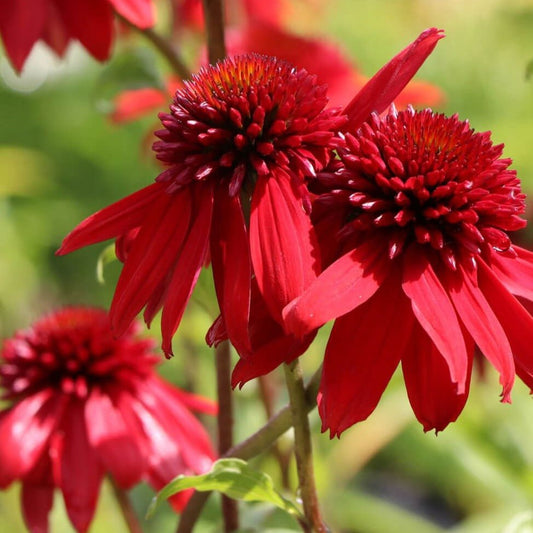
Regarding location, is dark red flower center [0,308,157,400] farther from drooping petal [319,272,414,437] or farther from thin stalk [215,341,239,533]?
drooping petal [319,272,414,437]

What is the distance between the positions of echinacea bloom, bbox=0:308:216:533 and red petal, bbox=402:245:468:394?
0.28 meters

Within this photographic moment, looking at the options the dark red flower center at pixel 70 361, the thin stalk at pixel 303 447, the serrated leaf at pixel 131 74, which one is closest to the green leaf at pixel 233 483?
the thin stalk at pixel 303 447

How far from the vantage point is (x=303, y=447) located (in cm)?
49

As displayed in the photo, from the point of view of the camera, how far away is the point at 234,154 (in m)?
0.46

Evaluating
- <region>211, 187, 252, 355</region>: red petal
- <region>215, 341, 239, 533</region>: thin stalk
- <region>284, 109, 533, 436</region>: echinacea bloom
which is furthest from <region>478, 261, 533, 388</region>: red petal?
<region>215, 341, 239, 533</region>: thin stalk

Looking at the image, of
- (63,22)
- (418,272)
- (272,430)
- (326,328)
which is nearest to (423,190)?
(418,272)

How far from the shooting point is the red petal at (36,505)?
0.67 m

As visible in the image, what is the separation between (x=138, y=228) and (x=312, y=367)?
2.43ft

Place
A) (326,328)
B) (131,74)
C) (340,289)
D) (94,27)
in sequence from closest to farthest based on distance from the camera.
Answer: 1. (340,289)
2. (94,27)
3. (131,74)
4. (326,328)

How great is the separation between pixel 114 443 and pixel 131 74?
0.31 metres

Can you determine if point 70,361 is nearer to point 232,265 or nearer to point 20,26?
point 20,26

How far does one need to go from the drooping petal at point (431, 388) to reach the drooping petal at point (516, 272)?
0.13 feet

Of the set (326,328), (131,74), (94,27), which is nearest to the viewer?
(94,27)

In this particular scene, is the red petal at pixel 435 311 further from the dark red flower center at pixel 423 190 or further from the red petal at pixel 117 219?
the red petal at pixel 117 219
